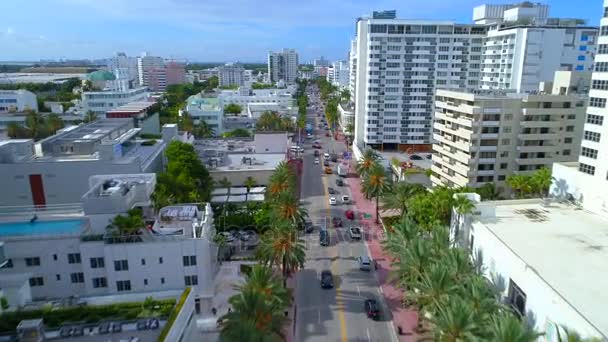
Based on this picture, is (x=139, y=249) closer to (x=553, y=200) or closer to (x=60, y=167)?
(x=60, y=167)

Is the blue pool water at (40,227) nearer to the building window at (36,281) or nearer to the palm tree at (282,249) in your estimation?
the building window at (36,281)

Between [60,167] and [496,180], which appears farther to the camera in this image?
[496,180]

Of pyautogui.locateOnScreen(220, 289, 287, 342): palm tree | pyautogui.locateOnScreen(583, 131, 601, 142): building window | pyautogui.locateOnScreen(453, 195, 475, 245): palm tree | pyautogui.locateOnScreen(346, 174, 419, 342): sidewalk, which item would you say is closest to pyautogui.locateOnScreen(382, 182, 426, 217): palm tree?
pyautogui.locateOnScreen(346, 174, 419, 342): sidewalk

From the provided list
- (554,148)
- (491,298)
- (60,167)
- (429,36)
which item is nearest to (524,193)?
(554,148)

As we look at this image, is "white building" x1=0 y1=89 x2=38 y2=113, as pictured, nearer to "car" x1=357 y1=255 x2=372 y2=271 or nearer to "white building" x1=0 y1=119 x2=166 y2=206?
"white building" x1=0 y1=119 x2=166 y2=206

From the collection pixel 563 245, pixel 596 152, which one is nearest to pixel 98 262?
pixel 563 245

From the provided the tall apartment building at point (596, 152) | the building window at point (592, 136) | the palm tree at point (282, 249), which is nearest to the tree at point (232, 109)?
the palm tree at point (282, 249)
